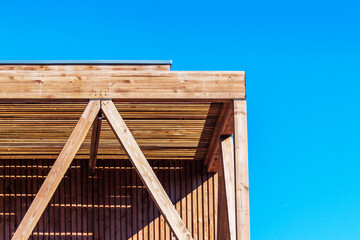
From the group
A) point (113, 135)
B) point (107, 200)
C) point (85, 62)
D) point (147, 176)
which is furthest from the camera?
point (107, 200)

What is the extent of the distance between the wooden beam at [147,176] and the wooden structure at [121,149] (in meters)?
0.01

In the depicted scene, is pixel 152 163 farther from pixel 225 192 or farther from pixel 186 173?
pixel 225 192

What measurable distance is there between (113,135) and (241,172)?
124 inches

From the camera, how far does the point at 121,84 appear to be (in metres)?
9.26

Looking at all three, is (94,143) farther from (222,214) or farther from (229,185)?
(229,185)

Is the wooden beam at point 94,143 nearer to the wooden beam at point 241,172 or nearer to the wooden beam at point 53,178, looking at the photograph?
the wooden beam at point 53,178

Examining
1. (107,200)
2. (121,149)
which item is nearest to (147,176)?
(121,149)

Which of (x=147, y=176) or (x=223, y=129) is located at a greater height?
(x=223, y=129)

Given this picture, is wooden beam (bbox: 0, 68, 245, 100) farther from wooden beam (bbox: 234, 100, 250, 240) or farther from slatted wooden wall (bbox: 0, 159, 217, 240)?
slatted wooden wall (bbox: 0, 159, 217, 240)

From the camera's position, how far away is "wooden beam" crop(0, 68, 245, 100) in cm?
918

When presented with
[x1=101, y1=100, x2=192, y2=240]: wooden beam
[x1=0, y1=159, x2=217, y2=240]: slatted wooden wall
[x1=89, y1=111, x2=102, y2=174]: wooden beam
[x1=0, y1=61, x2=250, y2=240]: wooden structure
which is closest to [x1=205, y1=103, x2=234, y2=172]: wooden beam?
[x1=0, y1=61, x2=250, y2=240]: wooden structure

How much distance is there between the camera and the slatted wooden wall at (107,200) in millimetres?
12945

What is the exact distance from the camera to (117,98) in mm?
9219

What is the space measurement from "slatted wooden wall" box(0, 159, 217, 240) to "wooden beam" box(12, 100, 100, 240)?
13.6 ft
